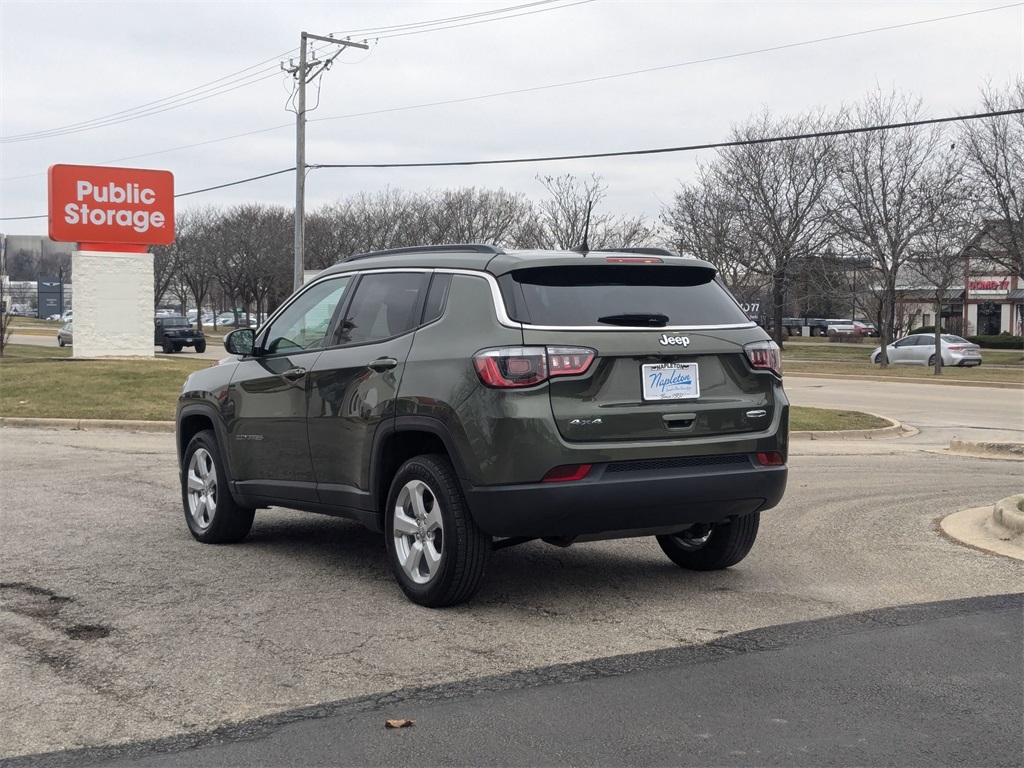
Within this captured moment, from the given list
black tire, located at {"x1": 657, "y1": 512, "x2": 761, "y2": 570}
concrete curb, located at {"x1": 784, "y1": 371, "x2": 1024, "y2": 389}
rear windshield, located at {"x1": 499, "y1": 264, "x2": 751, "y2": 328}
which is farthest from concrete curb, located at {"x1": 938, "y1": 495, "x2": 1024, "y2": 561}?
concrete curb, located at {"x1": 784, "y1": 371, "x2": 1024, "y2": 389}

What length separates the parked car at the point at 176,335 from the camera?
1822 inches

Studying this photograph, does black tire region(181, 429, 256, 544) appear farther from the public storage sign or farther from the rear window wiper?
the public storage sign

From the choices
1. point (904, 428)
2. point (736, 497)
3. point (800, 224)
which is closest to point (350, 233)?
point (800, 224)

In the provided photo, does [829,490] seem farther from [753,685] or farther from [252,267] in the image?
[252,267]

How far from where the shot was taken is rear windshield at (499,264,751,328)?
5945mm

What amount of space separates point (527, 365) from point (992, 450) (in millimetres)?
11440

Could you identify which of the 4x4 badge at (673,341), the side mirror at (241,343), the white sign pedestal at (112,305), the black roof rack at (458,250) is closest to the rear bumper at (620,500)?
the 4x4 badge at (673,341)

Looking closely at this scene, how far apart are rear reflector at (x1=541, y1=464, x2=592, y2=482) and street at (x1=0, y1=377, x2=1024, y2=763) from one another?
2.46 ft

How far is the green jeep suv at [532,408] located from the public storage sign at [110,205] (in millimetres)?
27607

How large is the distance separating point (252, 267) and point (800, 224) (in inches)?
1379

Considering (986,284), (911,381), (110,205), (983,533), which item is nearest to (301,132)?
(110,205)

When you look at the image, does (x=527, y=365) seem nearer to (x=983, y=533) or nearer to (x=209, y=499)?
(x=209, y=499)

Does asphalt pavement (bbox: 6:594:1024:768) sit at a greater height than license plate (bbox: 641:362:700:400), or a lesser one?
lesser

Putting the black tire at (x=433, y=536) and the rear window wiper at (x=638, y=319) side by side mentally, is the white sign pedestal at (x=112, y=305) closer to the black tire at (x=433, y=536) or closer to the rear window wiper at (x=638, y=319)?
the black tire at (x=433, y=536)
